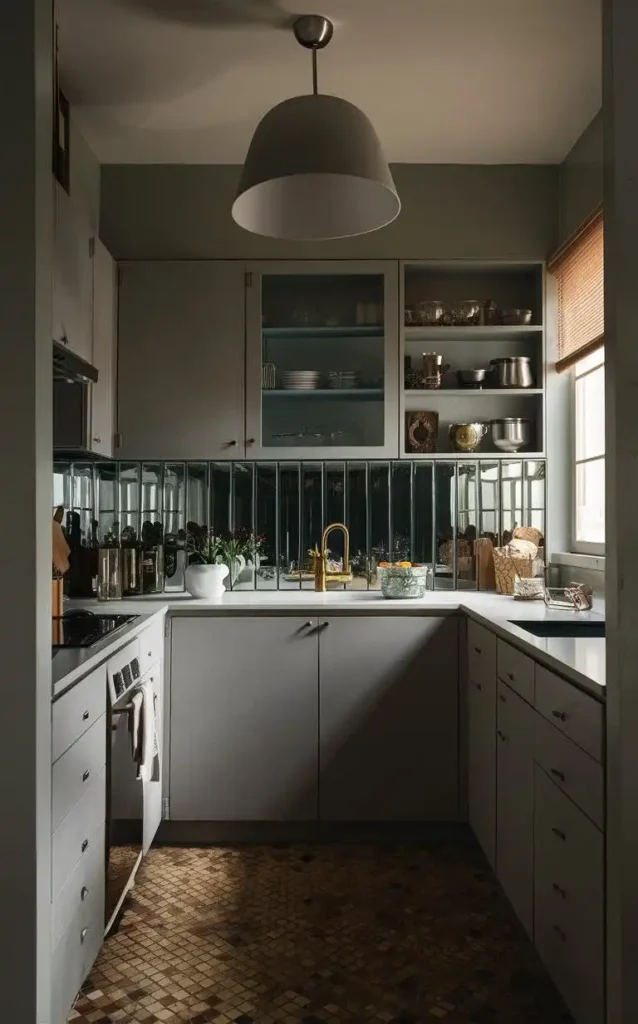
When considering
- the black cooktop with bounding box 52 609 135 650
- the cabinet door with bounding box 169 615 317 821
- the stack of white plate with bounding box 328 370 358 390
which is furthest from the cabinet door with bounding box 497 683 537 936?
the stack of white plate with bounding box 328 370 358 390

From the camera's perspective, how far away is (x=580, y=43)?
8.78ft

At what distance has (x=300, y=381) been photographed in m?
3.54

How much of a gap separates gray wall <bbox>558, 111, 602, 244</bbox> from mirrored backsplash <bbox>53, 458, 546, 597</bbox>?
107 centimetres

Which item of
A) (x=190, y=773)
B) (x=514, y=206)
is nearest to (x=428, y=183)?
(x=514, y=206)

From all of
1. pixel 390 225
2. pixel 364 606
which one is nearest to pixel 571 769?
pixel 364 606

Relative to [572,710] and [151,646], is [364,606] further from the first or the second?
[572,710]

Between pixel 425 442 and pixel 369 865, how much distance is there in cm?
175

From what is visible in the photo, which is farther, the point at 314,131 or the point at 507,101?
the point at 507,101

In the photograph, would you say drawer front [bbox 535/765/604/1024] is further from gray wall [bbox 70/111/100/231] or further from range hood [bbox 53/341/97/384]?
gray wall [bbox 70/111/100/231]

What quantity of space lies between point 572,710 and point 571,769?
0.44 feet

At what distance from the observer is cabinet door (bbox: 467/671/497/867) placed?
266 centimetres

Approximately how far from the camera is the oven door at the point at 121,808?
2.25m

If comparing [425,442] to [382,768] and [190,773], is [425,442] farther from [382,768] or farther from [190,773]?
[190,773]

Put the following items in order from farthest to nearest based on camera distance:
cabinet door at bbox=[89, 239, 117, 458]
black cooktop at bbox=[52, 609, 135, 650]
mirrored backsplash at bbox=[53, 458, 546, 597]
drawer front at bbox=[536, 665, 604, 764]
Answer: mirrored backsplash at bbox=[53, 458, 546, 597]
cabinet door at bbox=[89, 239, 117, 458]
black cooktop at bbox=[52, 609, 135, 650]
drawer front at bbox=[536, 665, 604, 764]
